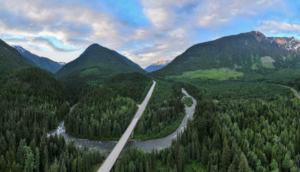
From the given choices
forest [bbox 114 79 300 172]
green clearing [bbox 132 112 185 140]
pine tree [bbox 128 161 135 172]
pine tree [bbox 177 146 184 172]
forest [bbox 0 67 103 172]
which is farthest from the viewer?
green clearing [bbox 132 112 185 140]

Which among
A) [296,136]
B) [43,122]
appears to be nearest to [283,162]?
[296,136]

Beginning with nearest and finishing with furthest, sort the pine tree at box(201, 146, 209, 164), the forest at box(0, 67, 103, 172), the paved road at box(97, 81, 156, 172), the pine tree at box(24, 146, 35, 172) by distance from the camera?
the paved road at box(97, 81, 156, 172), the pine tree at box(24, 146, 35, 172), the forest at box(0, 67, 103, 172), the pine tree at box(201, 146, 209, 164)

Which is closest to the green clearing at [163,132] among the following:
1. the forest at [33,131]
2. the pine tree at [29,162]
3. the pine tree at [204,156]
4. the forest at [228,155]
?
the forest at [228,155]

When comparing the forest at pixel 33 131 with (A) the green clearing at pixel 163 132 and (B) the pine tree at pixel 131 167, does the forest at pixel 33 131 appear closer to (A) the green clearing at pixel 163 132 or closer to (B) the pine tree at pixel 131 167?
(B) the pine tree at pixel 131 167

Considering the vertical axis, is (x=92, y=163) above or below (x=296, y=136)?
below

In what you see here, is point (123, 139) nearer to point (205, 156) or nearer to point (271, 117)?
point (205, 156)

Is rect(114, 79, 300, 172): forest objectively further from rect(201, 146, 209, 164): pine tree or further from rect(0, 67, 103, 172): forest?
rect(0, 67, 103, 172): forest

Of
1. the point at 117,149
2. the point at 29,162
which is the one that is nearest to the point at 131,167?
the point at 117,149

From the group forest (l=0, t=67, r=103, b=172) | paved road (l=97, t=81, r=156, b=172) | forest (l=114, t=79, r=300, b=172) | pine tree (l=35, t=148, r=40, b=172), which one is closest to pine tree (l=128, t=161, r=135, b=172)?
forest (l=114, t=79, r=300, b=172)

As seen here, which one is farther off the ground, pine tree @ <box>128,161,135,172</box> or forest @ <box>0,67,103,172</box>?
forest @ <box>0,67,103,172</box>
